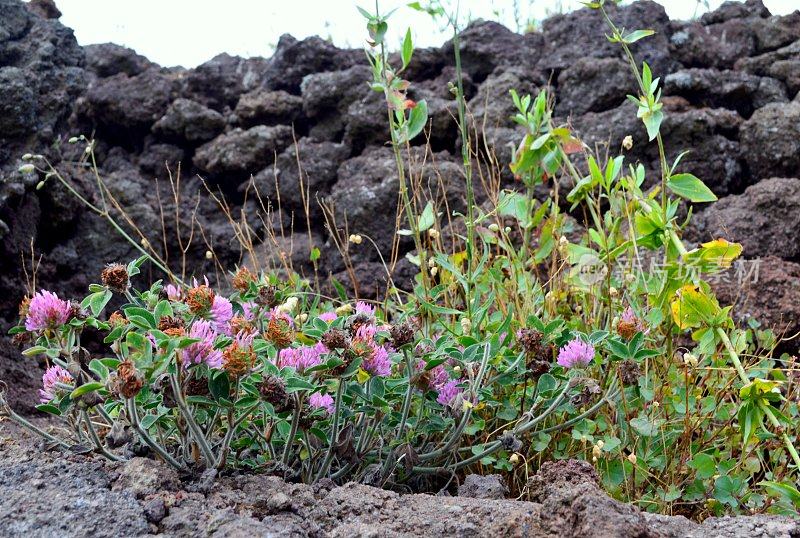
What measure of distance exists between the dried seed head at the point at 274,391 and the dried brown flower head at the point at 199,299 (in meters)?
0.21

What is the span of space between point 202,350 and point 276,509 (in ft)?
1.04

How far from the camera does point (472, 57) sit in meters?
4.09

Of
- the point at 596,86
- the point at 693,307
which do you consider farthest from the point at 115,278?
the point at 596,86

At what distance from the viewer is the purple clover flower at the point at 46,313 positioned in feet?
5.26

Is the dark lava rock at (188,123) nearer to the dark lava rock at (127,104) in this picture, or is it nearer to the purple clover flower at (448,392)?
the dark lava rock at (127,104)

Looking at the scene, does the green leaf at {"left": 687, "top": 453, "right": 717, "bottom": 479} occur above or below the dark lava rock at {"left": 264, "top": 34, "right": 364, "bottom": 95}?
below

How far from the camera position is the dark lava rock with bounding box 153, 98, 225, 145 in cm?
389

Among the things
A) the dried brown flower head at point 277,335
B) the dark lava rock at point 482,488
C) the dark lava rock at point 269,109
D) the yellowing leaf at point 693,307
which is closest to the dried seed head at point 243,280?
the dried brown flower head at point 277,335

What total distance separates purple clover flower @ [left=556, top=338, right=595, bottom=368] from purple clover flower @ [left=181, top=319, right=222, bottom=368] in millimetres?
755

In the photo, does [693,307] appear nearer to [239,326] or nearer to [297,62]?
[239,326]

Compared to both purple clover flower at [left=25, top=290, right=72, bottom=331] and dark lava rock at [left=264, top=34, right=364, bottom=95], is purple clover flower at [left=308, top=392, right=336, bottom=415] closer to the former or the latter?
purple clover flower at [left=25, top=290, right=72, bottom=331]

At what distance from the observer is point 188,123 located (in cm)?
391

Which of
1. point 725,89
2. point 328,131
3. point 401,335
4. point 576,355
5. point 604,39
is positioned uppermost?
point 604,39

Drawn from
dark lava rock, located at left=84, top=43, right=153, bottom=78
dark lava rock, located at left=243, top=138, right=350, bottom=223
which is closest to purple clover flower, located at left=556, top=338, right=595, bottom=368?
dark lava rock, located at left=243, top=138, right=350, bottom=223
